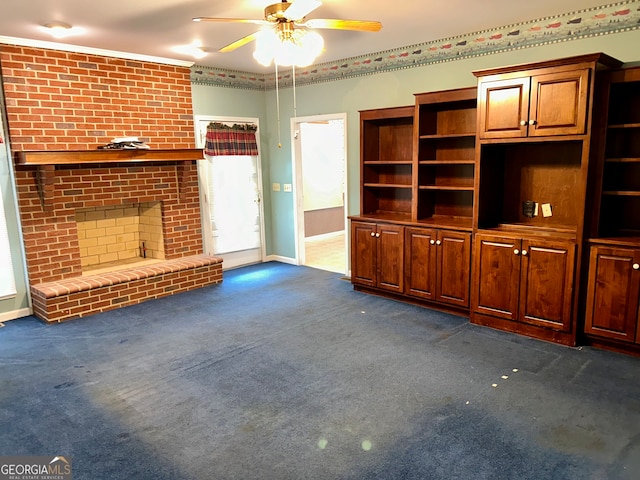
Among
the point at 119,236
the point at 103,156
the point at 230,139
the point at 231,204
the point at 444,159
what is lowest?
the point at 119,236

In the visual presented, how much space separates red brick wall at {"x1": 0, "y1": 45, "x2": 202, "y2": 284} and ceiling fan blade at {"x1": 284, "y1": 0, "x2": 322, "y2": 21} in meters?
3.03

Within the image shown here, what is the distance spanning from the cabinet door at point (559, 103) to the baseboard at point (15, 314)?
488 centimetres

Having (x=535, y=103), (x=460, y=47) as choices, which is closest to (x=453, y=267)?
(x=535, y=103)

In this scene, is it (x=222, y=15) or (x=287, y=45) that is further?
(x=222, y=15)

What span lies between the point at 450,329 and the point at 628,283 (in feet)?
4.47

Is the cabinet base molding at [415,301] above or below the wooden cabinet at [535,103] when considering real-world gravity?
below

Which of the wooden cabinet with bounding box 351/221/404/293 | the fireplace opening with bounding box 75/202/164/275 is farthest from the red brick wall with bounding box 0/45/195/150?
the wooden cabinet with bounding box 351/221/404/293

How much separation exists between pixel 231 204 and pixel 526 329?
396cm

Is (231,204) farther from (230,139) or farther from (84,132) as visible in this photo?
(84,132)

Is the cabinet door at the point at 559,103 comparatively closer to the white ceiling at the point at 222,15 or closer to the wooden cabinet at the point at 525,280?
the white ceiling at the point at 222,15

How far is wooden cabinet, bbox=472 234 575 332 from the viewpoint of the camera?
140 inches

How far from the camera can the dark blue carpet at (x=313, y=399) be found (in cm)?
231

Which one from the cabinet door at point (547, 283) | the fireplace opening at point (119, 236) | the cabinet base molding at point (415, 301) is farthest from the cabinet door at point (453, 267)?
the fireplace opening at point (119, 236)

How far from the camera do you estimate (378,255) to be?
4.85 meters
